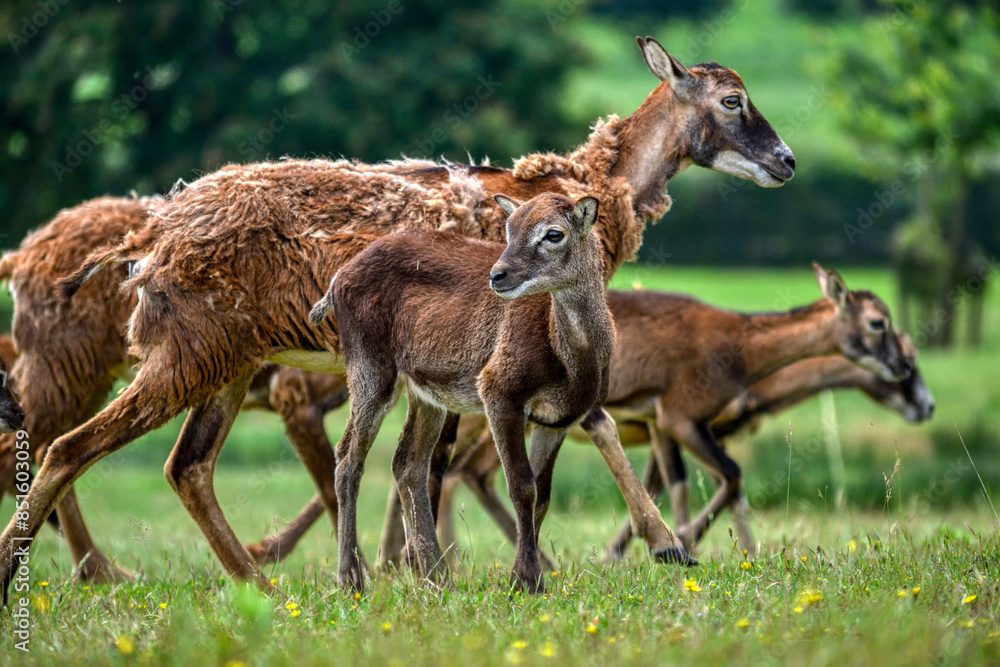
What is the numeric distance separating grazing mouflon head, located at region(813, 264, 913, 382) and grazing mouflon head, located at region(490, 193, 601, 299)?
512 centimetres

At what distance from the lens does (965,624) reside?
4789 millimetres

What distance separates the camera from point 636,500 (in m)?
6.86

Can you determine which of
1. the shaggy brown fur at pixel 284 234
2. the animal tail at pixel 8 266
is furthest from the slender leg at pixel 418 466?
the animal tail at pixel 8 266

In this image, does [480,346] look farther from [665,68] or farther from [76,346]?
[76,346]

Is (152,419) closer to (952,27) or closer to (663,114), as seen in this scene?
(663,114)

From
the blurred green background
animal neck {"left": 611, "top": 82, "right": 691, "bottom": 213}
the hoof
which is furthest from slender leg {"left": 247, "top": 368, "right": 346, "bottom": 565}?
the blurred green background

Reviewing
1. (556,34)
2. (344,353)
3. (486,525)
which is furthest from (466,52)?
(344,353)

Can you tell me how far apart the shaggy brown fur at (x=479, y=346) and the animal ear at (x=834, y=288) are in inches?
180

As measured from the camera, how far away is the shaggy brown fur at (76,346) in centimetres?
801

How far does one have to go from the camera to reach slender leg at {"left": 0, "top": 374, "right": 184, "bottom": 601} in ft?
21.0

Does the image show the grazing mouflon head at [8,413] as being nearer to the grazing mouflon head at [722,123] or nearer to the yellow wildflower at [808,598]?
the grazing mouflon head at [722,123]

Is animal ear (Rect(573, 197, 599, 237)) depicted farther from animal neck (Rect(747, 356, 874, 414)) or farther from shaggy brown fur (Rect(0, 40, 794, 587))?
animal neck (Rect(747, 356, 874, 414))

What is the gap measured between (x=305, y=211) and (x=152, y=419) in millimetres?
1491

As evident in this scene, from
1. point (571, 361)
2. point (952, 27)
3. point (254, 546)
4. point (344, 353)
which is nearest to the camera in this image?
point (571, 361)
